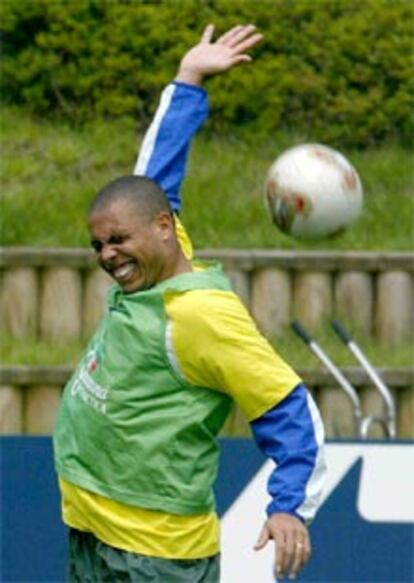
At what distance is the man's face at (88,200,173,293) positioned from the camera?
15.0 ft

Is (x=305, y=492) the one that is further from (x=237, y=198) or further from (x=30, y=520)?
(x=237, y=198)

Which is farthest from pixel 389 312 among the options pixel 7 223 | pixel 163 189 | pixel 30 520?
pixel 163 189

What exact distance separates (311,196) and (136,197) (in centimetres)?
330

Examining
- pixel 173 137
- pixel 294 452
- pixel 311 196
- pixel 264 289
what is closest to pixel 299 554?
pixel 294 452

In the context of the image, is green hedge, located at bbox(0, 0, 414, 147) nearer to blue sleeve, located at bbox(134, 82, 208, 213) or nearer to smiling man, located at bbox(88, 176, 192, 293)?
blue sleeve, located at bbox(134, 82, 208, 213)

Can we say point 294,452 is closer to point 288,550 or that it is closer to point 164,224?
point 288,550

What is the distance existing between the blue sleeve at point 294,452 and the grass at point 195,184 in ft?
A: 16.8

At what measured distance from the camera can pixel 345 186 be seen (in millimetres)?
8078

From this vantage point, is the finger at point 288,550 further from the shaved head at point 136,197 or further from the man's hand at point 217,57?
the man's hand at point 217,57

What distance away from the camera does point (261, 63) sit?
10789 mm

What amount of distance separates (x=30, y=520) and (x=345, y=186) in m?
2.03

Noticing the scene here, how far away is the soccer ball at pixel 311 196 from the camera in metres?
7.94

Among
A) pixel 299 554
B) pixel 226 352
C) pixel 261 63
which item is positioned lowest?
pixel 261 63

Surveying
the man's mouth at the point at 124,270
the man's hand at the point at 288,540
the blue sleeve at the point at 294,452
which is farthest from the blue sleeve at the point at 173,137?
the man's hand at the point at 288,540
